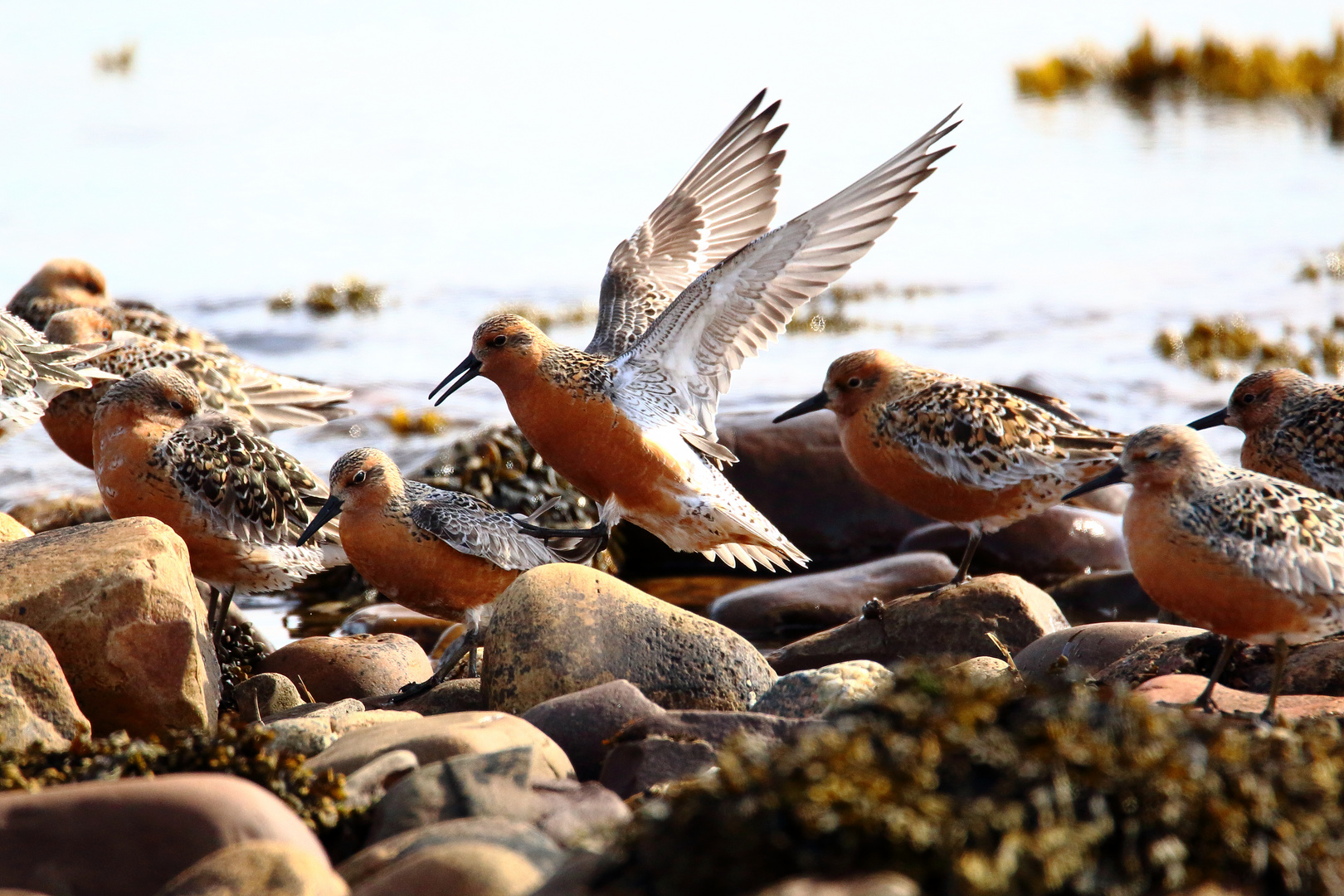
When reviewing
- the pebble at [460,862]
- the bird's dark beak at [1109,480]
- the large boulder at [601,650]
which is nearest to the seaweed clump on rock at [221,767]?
the pebble at [460,862]

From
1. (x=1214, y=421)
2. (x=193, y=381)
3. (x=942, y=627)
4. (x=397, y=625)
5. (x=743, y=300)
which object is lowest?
(x=397, y=625)

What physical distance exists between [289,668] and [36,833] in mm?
2929

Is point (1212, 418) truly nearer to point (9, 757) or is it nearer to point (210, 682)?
point (210, 682)

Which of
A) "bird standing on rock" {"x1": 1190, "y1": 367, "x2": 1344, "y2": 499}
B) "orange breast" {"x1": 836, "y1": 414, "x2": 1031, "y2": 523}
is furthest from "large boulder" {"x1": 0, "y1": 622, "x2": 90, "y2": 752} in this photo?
"bird standing on rock" {"x1": 1190, "y1": 367, "x2": 1344, "y2": 499}

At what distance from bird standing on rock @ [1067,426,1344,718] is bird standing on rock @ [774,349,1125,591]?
209cm

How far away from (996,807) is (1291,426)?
5195mm

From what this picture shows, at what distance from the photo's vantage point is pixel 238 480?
6992mm

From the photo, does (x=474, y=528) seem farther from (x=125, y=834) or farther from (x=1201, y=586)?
(x=1201, y=586)

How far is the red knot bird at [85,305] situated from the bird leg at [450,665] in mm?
4912

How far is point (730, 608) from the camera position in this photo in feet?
27.9

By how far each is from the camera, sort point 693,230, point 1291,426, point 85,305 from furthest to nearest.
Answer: point 85,305 < point 693,230 < point 1291,426

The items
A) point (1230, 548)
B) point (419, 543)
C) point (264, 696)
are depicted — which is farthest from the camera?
point (419, 543)

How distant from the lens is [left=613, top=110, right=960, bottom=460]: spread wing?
732 cm

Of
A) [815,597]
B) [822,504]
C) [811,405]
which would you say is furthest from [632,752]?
[822,504]
